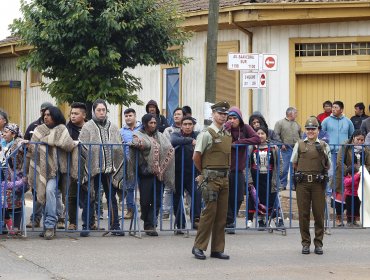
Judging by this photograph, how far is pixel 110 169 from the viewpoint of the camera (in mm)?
13922

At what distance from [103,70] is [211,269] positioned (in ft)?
31.5

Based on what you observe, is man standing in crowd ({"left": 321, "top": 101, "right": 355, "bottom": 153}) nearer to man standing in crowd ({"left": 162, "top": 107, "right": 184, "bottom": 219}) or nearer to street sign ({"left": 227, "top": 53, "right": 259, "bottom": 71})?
street sign ({"left": 227, "top": 53, "right": 259, "bottom": 71})

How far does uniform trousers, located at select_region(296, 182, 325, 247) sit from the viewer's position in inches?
497

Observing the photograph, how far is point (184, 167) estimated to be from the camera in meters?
14.3

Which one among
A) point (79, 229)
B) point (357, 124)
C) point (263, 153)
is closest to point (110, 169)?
point (79, 229)

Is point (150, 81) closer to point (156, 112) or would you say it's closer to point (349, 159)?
point (156, 112)

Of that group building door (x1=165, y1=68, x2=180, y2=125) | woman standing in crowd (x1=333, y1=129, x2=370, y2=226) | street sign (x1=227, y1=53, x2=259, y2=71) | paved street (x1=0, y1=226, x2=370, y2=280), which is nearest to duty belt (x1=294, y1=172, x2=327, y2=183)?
paved street (x1=0, y1=226, x2=370, y2=280)

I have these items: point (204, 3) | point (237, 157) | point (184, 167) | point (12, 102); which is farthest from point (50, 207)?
point (12, 102)

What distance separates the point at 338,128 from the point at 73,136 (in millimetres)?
7162

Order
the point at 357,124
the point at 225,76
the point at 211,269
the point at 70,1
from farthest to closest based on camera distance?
the point at 225,76
the point at 357,124
the point at 70,1
the point at 211,269

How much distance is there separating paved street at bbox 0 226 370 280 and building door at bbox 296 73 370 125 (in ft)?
25.6

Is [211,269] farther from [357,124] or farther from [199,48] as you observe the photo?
[199,48]

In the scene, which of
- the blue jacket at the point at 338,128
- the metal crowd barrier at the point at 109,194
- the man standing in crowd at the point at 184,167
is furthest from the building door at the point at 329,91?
the man standing in crowd at the point at 184,167

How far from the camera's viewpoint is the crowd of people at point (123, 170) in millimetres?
13578
